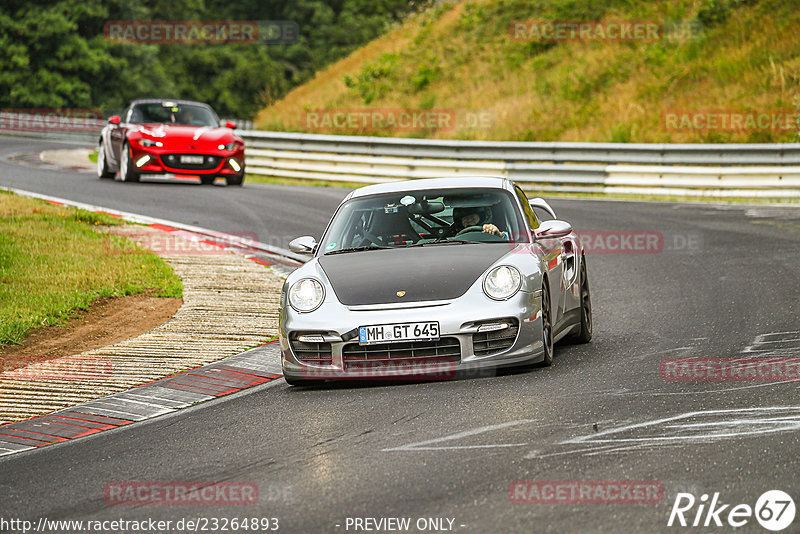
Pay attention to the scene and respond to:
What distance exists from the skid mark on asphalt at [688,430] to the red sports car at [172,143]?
16.8 meters

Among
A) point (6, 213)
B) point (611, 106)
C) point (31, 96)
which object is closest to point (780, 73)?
point (611, 106)

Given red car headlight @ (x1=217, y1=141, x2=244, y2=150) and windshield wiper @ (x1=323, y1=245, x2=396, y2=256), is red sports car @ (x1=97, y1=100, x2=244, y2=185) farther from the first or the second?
windshield wiper @ (x1=323, y1=245, x2=396, y2=256)

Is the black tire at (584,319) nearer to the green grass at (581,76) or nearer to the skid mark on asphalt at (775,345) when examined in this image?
the skid mark on asphalt at (775,345)

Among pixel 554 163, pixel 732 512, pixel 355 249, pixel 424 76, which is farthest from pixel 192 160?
pixel 732 512

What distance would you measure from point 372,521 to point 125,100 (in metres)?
62.8

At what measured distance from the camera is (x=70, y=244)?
1366 cm

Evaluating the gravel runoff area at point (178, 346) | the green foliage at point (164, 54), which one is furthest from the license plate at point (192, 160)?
the green foliage at point (164, 54)

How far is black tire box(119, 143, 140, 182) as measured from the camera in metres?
22.1

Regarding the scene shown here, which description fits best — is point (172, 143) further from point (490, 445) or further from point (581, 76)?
point (490, 445)

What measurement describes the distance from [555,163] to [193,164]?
6.95 metres

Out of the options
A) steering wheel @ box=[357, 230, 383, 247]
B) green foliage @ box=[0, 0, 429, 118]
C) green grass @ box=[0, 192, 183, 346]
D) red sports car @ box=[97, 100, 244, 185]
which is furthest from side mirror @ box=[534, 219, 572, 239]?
green foliage @ box=[0, 0, 429, 118]

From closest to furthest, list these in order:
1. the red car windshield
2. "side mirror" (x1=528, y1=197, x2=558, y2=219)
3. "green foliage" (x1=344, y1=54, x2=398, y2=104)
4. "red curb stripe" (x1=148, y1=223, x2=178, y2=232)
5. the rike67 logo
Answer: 1. the rike67 logo
2. "side mirror" (x1=528, y1=197, x2=558, y2=219)
3. "red curb stripe" (x1=148, y1=223, x2=178, y2=232)
4. the red car windshield
5. "green foliage" (x1=344, y1=54, x2=398, y2=104)

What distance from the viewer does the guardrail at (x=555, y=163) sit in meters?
20.6

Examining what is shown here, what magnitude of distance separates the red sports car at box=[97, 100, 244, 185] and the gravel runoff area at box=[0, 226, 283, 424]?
9.13 m
